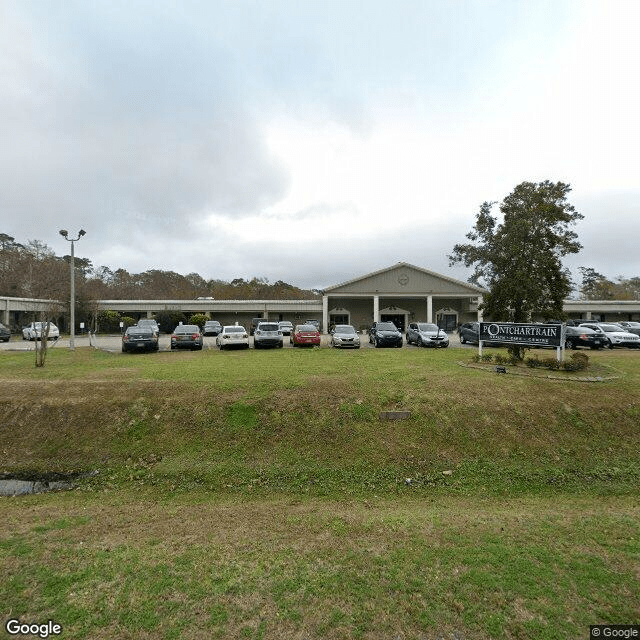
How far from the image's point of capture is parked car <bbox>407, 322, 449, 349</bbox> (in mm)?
22609

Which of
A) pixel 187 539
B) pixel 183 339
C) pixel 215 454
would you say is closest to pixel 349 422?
pixel 215 454

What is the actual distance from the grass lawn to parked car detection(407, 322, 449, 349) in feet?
34.8

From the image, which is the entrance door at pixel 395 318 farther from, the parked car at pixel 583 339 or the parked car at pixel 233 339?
the parked car at pixel 233 339

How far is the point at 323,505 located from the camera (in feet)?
19.2

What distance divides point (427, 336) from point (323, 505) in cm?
1846

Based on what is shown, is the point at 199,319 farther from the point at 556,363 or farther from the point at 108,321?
the point at 556,363

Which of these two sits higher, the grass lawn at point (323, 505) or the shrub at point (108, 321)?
the shrub at point (108, 321)

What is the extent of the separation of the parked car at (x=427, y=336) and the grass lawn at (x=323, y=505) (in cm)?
1061

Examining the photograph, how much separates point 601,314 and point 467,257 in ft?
78.1

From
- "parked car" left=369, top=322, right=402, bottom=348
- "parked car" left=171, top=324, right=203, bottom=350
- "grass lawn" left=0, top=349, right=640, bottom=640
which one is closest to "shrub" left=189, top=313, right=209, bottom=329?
Answer: "parked car" left=171, top=324, right=203, bottom=350

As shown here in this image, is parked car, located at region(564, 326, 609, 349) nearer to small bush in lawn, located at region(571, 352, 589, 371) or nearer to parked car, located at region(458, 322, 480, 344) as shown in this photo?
parked car, located at region(458, 322, 480, 344)

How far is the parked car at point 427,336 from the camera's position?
74.2 feet

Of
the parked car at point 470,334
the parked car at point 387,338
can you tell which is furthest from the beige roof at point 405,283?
the parked car at point 387,338

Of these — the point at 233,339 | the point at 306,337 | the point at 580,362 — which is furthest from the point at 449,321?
the point at 580,362
